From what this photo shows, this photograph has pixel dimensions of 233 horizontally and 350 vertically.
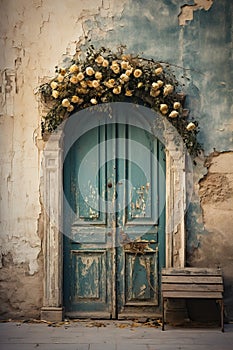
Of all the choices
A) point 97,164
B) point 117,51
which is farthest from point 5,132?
Result: point 117,51

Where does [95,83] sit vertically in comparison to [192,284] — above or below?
above

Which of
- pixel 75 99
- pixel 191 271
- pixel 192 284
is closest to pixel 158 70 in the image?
pixel 75 99

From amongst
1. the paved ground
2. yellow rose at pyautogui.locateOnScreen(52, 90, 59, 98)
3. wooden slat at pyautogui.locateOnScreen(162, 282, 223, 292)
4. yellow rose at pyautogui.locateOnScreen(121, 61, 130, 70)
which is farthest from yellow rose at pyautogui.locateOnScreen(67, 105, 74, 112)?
the paved ground

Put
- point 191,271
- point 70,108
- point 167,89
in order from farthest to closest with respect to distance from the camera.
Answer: point 70,108 → point 167,89 → point 191,271

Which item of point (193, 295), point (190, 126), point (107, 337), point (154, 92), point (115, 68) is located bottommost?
point (107, 337)

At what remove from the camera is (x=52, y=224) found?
6.48m

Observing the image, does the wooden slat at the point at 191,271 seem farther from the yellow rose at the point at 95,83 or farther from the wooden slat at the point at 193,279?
the yellow rose at the point at 95,83

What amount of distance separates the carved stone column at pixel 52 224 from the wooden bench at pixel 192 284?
113 cm

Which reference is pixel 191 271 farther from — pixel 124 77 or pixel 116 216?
pixel 124 77

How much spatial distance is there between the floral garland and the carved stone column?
250 millimetres

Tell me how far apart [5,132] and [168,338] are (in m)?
2.68

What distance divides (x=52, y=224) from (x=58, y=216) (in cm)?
10

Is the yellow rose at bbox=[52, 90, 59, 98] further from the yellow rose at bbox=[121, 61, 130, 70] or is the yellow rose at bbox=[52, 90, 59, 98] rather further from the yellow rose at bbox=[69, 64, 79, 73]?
A: the yellow rose at bbox=[121, 61, 130, 70]

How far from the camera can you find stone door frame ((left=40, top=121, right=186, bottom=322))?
21.1 feet
